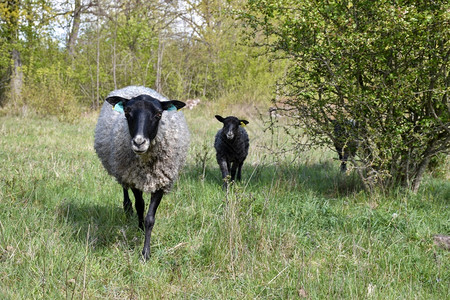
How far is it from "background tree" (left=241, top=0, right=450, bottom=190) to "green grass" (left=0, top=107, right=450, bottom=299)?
659 millimetres

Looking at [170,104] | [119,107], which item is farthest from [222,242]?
[119,107]

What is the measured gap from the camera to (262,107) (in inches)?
651

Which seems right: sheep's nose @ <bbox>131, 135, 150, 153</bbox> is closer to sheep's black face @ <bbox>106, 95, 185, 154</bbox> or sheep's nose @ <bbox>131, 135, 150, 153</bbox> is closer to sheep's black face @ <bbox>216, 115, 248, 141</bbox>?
sheep's black face @ <bbox>106, 95, 185, 154</bbox>

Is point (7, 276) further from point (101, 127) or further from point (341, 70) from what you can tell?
point (341, 70)

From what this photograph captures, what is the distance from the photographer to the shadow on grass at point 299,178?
18.2 feet

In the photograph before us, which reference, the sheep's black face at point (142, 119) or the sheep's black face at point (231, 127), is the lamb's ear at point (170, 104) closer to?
the sheep's black face at point (142, 119)

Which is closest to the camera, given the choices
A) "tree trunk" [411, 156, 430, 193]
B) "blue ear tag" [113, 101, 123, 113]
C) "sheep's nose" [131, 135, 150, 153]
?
"sheep's nose" [131, 135, 150, 153]

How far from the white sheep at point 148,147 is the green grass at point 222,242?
419mm

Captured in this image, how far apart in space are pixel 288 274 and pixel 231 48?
1663 cm

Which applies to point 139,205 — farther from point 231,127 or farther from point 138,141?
point 231,127

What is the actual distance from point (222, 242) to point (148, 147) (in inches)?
44.0

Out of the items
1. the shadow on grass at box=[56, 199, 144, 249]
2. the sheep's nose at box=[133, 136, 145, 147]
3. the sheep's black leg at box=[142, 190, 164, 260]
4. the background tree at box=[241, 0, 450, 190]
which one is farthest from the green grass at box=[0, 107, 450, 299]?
the sheep's nose at box=[133, 136, 145, 147]

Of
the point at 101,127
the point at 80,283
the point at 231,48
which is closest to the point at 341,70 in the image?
the point at 101,127

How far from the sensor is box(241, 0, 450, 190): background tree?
4645 millimetres
